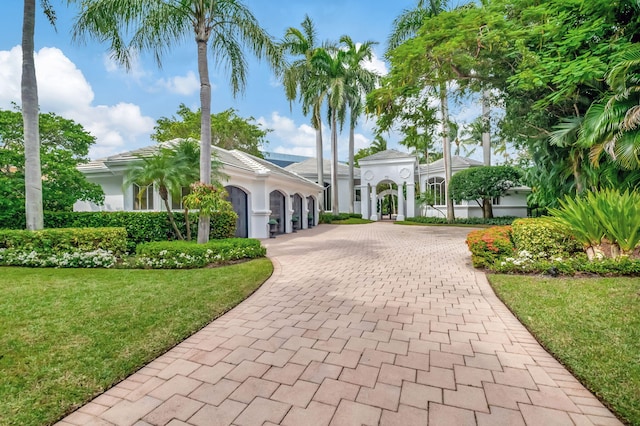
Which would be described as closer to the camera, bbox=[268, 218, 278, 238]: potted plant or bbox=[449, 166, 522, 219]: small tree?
bbox=[268, 218, 278, 238]: potted plant

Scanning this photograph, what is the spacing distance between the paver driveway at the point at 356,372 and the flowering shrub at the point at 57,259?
4878mm

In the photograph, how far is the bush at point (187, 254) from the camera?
750 cm

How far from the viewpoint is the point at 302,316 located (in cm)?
450

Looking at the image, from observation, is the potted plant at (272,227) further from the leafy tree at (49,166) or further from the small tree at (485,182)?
the small tree at (485,182)

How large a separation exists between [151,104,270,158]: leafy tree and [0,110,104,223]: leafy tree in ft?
51.7

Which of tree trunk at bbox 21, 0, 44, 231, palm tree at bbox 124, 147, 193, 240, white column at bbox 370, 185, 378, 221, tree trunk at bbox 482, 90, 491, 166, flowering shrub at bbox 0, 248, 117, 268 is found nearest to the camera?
flowering shrub at bbox 0, 248, 117, 268

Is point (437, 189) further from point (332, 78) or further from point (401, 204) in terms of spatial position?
point (332, 78)

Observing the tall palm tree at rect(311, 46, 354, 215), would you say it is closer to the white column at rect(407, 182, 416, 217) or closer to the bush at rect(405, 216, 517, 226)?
the white column at rect(407, 182, 416, 217)

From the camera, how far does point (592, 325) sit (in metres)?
3.88

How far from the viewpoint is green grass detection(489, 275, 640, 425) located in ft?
8.89

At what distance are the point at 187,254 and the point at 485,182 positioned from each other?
19.1 m

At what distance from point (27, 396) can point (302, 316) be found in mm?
2945

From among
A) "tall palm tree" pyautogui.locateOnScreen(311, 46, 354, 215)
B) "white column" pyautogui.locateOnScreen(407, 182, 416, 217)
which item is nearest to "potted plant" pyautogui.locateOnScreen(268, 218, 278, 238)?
"tall palm tree" pyautogui.locateOnScreen(311, 46, 354, 215)

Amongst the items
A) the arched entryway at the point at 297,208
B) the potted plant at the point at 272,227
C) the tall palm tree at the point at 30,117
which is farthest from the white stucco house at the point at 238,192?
the tall palm tree at the point at 30,117
